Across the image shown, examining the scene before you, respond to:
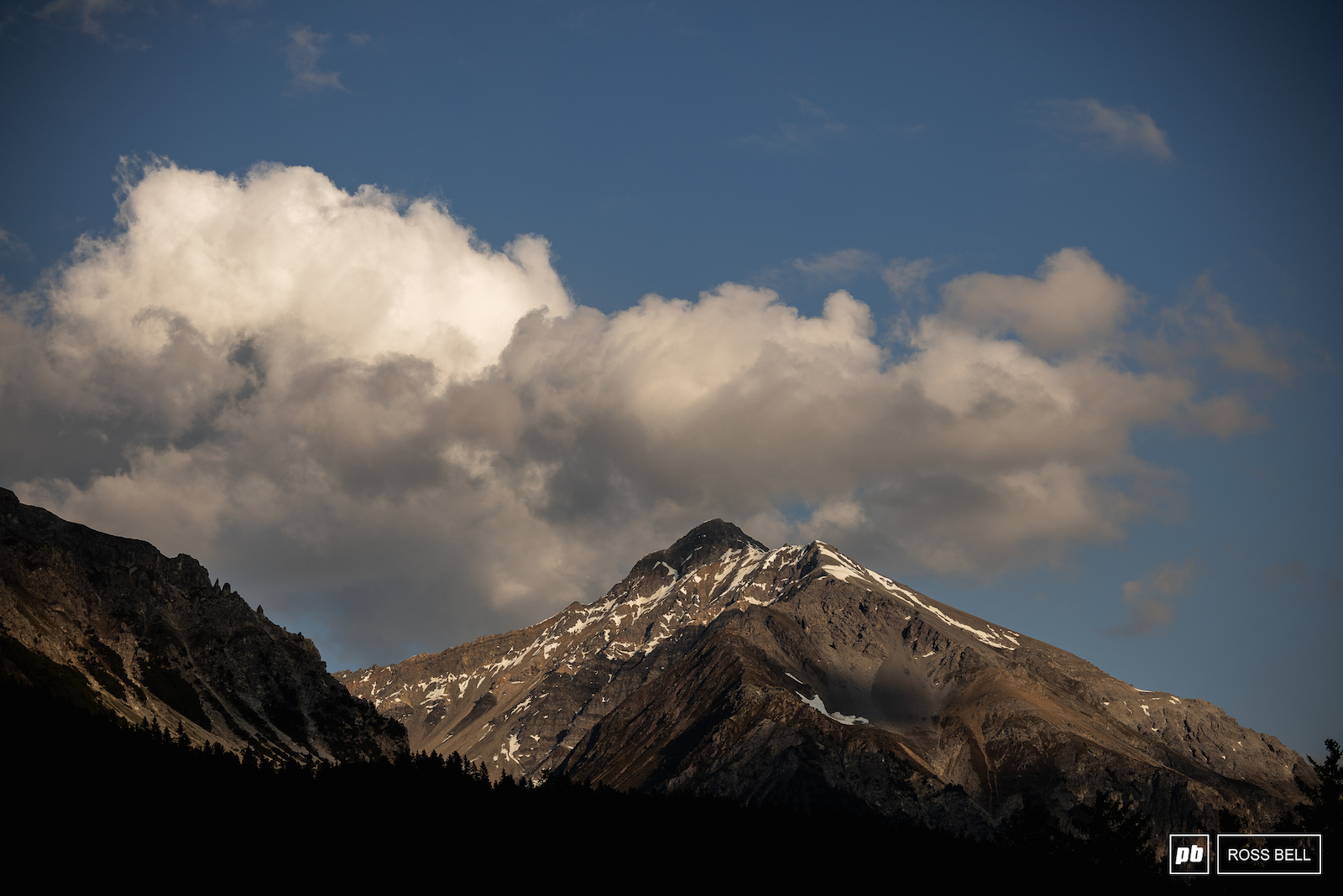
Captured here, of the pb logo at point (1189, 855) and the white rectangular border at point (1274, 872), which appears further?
the pb logo at point (1189, 855)

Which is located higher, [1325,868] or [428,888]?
[1325,868]

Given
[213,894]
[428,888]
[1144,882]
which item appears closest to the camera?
[1144,882]

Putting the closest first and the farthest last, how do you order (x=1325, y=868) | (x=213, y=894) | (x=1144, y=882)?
(x=1325, y=868)
(x=1144, y=882)
(x=213, y=894)

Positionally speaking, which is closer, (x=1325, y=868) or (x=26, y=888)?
(x=1325, y=868)

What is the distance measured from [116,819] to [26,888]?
1996cm

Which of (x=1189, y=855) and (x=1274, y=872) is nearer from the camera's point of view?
(x=1274, y=872)

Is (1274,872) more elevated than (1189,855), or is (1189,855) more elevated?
(1189,855)

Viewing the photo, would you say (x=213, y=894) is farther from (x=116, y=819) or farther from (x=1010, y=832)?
(x=1010, y=832)

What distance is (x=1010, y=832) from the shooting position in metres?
198

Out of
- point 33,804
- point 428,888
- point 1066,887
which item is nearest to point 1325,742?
point 1066,887

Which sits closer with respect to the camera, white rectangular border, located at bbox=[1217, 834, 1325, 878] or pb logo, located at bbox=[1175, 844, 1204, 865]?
white rectangular border, located at bbox=[1217, 834, 1325, 878]

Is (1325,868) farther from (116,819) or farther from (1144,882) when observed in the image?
(116,819)

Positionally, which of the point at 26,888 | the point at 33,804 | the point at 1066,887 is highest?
the point at 1066,887

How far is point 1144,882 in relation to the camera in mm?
175000
